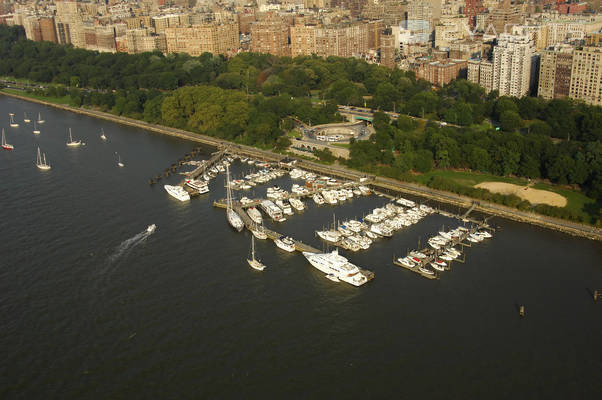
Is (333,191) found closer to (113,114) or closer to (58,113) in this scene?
(113,114)

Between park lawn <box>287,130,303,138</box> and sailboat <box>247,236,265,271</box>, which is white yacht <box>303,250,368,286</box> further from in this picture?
park lawn <box>287,130,303,138</box>

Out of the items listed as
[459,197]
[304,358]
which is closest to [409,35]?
[459,197]

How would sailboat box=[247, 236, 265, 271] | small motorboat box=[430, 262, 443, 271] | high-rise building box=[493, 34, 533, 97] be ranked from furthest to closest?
high-rise building box=[493, 34, 533, 97]
sailboat box=[247, 236, 265, 271]
small motorboat box=[430, 262, 443, 271]

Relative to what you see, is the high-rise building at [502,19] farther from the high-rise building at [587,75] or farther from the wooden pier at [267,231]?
the wooden pier at [267,231]

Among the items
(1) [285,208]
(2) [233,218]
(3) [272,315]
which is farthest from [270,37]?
(3) [272,315]

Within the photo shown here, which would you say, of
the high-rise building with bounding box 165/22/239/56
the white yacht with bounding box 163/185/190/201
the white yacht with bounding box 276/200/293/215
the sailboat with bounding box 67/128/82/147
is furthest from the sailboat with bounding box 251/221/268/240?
the high-rise building with bounding box 165/22/239/56

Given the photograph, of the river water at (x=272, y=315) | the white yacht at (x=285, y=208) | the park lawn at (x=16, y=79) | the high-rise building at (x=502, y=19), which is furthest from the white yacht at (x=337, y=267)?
the park lawn at (x=16, y=79)

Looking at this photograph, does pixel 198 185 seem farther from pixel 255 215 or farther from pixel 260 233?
pixel 260 233
